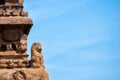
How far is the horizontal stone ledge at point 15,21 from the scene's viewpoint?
57.4ft

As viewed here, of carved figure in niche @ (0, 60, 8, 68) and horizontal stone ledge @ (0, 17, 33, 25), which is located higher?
horizontal stone ledge @ (0, 17, 33, 25)

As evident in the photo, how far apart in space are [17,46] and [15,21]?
3.47ft

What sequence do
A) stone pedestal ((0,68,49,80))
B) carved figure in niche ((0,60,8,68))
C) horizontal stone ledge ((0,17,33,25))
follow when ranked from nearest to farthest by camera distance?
1. stone pedestal ((0,68,49,80))
2. carved figure in niche ((0,60,8,68))
3. horizontal stone ledge ((0,17,33,25))

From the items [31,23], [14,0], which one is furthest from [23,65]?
[14,0]

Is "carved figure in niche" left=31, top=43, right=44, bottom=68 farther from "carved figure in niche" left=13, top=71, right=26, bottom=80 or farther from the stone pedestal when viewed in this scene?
"carved figure in niche" left=13, top=71, right=26, bottom=80

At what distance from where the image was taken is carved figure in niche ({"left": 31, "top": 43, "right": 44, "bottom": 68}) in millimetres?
16828

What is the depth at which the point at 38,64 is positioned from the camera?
16.8 metres

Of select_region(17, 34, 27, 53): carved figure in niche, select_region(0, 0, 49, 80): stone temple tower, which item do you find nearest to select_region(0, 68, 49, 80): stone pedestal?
select_region(0, 0, 49, 80): stone temple tower

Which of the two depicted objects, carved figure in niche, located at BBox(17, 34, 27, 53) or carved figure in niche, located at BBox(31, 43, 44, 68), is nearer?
carved figure in niche, located at BBox(31, 43, 44, 68)

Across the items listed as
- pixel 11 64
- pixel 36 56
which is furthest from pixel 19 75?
pixel 36 56

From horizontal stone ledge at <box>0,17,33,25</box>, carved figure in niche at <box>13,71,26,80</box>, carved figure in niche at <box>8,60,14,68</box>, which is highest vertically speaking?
horizontal stone ledge at <box>0,17,33,25</box>

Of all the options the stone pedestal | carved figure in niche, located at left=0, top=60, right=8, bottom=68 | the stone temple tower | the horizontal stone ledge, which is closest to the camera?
the stone pedestal

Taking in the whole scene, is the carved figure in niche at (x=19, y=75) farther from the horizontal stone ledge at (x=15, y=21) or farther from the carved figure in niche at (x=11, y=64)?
the horizontal stone ledge at (x=15, y=21)

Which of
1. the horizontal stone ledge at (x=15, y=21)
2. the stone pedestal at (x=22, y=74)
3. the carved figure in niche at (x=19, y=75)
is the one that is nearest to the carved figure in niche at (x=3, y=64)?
the stone pedestal at (x=22, y=74)
